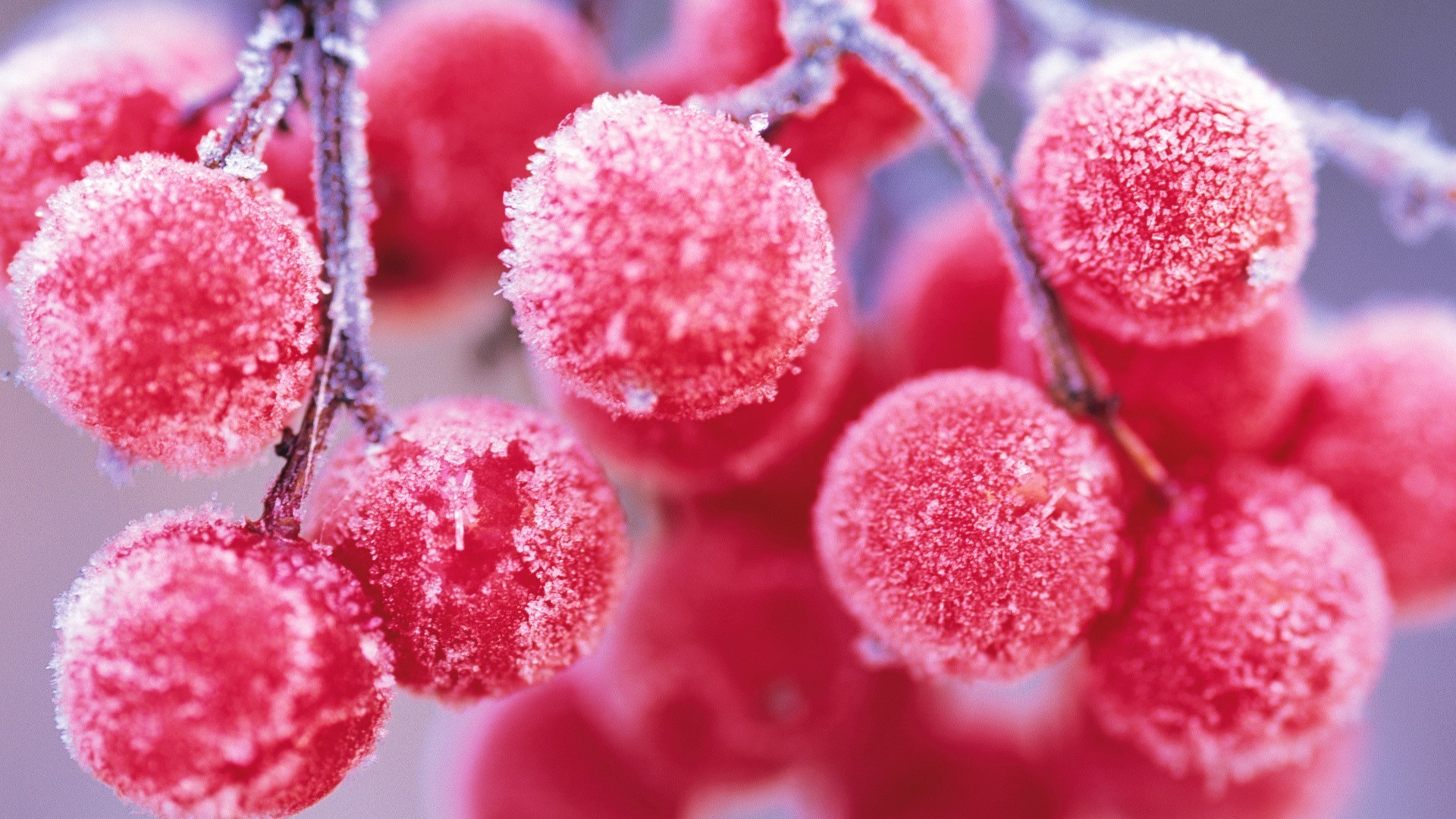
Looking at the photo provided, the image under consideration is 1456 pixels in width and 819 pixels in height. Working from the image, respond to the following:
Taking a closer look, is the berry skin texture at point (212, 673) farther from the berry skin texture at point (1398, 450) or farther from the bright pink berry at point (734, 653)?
the berry skin texture at point (1398, 450)

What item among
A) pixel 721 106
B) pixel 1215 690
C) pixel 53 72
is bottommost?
pixel 1215 690

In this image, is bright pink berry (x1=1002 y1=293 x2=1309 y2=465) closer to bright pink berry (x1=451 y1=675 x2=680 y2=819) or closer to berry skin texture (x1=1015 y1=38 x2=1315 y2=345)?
berry skin texture (x1=1015 y1=38 x2=1315 y2=345)

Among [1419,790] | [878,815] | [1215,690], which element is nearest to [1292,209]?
[1215,690]

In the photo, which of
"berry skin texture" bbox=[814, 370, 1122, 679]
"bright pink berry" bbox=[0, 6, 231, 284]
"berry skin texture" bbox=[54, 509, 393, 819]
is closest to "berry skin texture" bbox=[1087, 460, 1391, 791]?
→ "berry skin texture" bbox=[814, 370, 1122, 679]

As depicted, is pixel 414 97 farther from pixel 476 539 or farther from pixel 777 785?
pixel 777 785

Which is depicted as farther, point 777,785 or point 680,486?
point 777,785

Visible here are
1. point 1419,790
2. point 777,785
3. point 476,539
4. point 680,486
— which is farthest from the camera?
point 1419,790
